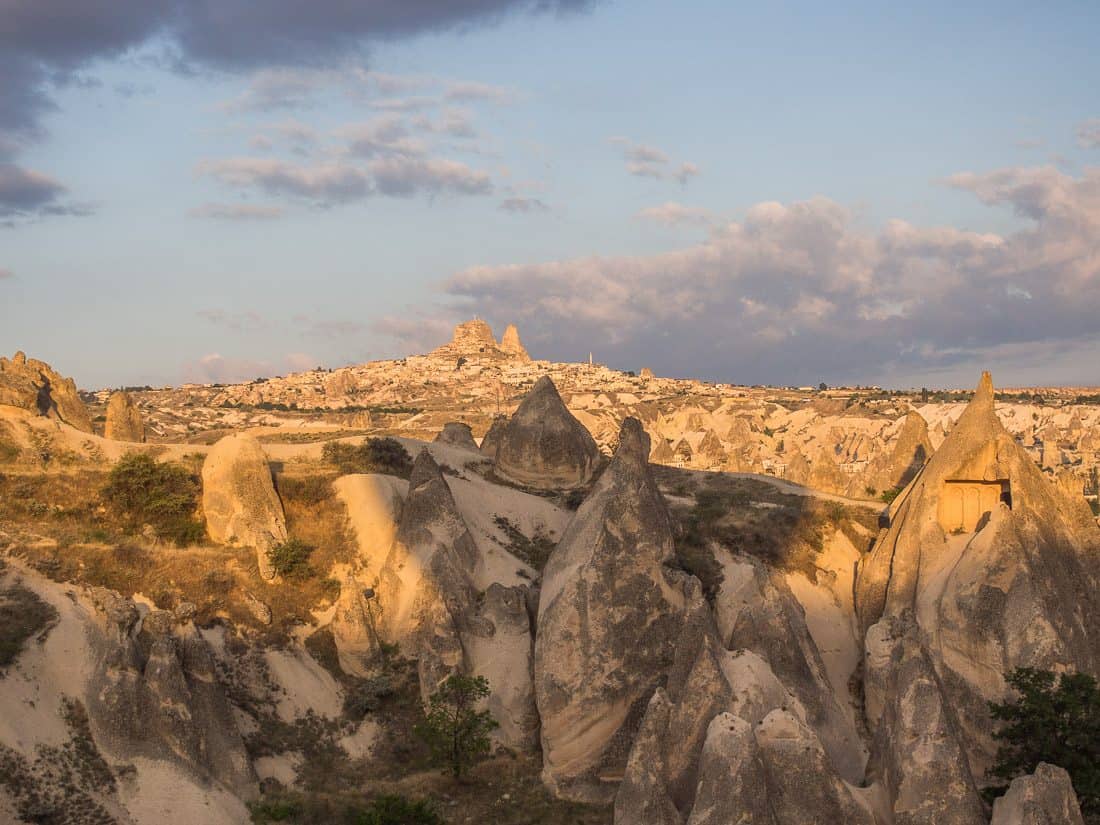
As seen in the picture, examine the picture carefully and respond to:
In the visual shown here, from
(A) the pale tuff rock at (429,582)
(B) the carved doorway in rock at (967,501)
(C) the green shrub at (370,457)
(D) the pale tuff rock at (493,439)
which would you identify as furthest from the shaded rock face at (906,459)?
(A) the pale tuff rock at (429,582)

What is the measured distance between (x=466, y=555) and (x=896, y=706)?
1370cm

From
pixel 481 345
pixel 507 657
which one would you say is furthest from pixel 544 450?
pixel 481 345

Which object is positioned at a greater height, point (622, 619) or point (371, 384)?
point (371, 384)

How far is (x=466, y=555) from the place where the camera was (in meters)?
28.1

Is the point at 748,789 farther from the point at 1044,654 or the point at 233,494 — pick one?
the point at 233,494

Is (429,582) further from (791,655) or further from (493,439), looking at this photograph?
(493,439)

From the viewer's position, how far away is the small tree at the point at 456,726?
22.2 meters

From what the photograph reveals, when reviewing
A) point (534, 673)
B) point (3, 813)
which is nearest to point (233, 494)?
point (534, 673)

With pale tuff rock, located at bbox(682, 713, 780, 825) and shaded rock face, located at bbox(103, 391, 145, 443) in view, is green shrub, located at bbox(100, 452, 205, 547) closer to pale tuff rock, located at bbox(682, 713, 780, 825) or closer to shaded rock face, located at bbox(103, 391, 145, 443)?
shaded rock face, located at bbox(103, 391, 145, 443)

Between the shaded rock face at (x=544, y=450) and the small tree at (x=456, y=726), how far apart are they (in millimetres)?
14356

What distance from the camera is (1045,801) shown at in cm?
1470

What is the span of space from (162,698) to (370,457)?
16.5 m

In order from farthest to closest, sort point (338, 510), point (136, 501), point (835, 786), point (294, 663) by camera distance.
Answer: point (338, 510), point (136, 501), point (294, 663), point (835, 786)

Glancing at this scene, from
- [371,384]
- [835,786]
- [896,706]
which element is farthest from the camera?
[371,384]
